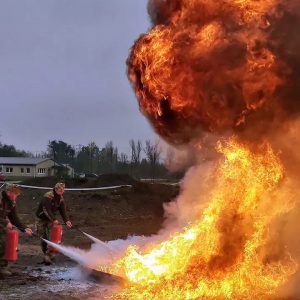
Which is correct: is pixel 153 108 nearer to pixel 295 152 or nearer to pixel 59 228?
pixel 295 152

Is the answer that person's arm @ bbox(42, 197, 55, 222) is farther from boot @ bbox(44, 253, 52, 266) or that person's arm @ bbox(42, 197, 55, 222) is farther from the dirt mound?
the dirt mound

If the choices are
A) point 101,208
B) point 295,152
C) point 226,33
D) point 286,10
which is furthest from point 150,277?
point 101,208

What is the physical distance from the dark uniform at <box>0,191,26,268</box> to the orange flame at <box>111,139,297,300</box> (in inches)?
98.6

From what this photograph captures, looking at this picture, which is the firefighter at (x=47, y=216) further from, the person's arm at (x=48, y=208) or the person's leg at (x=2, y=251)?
the person's leg at (x=2, y=251)

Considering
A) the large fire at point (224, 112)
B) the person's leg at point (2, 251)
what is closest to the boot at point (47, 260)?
the person's leg at point (2, 251)

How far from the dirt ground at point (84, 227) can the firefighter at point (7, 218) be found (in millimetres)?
334

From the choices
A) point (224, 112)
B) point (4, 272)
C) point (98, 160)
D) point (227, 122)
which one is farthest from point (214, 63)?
point (98, 160)

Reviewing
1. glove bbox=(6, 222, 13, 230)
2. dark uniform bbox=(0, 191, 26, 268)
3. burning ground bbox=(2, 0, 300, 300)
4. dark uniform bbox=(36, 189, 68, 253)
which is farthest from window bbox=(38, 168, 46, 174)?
burning ground bbox=(2, 0, 300, 300)

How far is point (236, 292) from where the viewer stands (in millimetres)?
7840

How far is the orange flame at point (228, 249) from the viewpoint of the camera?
309 inches

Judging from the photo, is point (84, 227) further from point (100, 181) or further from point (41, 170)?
point (41, 170)

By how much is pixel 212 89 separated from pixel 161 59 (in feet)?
3.20

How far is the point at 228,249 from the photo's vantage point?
8.04 meters

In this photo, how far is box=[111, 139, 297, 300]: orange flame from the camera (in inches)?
309
